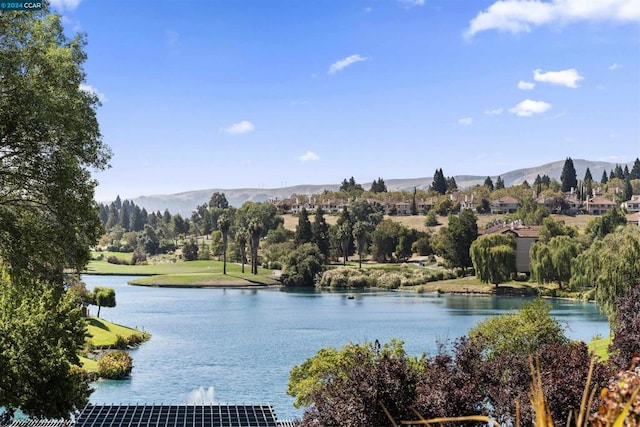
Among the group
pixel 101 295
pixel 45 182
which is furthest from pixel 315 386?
pixel 101 295

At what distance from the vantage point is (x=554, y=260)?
9619 centimetres

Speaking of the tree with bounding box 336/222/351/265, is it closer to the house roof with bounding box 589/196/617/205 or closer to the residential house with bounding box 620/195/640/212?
the house roof with bounding box 589/196/617/205

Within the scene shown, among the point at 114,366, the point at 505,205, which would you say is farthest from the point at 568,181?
the point at 114,366

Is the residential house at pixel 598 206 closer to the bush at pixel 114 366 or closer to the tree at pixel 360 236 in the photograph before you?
the tree at pixel 360 236

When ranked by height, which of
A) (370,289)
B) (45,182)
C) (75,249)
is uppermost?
(45,182)

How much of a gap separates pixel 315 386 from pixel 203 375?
21.9 meters

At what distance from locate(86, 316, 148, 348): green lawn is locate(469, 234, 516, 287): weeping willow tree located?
57103 millimetres

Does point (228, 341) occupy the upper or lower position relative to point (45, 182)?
lower

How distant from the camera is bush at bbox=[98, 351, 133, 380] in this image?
143 ft

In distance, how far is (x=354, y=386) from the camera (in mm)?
19578

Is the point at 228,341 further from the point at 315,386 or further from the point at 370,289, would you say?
the point at 370,289

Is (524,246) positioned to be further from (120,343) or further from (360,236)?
(120,343)

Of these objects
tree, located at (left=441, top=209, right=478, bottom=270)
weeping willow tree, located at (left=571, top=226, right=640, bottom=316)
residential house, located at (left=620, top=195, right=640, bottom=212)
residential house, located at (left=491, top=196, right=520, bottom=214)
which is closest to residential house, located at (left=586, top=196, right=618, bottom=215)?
residential house, located at (left=620, top=195, right=640, bottom=212)

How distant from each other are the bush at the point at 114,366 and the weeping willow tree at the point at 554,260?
65.1 m
